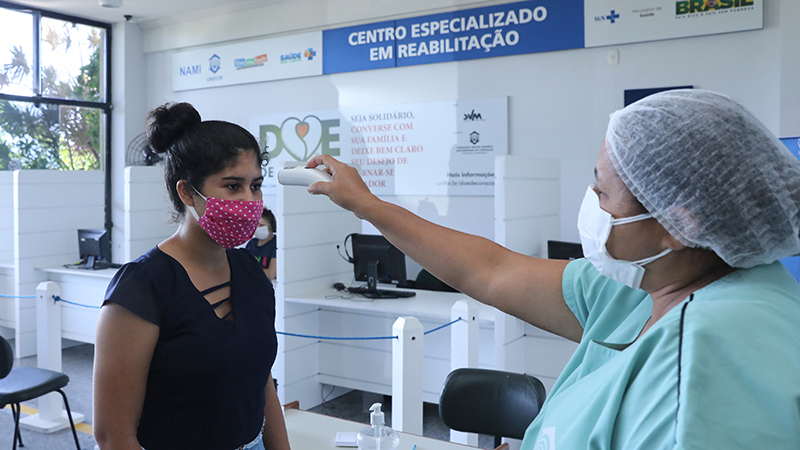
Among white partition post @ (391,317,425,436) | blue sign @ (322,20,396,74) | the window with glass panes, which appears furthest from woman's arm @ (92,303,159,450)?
the window with glass panes

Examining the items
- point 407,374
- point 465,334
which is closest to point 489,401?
point 407,374

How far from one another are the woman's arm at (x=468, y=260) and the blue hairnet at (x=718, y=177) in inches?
17.0

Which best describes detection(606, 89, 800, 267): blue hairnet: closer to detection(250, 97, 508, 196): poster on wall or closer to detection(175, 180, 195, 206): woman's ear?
detection(175, 180, 195, 206): woman's ear

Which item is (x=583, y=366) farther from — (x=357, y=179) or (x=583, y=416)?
(x=357, y=179)

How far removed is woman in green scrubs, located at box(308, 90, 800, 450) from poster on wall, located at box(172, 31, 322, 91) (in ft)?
16.8

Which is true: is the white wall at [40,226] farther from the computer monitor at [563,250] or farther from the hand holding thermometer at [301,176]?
the hand holding thermometer at [301,176]

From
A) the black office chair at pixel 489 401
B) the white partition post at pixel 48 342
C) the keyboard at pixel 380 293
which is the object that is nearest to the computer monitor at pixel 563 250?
the keyboard at pixel 380 293

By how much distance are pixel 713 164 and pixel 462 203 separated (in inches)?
167

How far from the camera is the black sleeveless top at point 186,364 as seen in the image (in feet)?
4.21

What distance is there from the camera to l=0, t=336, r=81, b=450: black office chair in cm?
292

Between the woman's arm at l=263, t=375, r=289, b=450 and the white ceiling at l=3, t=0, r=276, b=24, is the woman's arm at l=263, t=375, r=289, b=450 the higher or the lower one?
the lower one

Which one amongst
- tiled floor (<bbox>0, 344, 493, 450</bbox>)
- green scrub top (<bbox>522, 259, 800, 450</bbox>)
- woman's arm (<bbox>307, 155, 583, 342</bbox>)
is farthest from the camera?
tiled floor (<bbox>0, 344, 493, 450</bbox>)

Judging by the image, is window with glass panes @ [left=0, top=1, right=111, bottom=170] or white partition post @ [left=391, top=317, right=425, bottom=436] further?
window with glass panes @ [left=0, top=1, right=111, bottom=170]

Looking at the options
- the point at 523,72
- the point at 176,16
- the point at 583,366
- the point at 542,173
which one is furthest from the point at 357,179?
the point at 176,16
